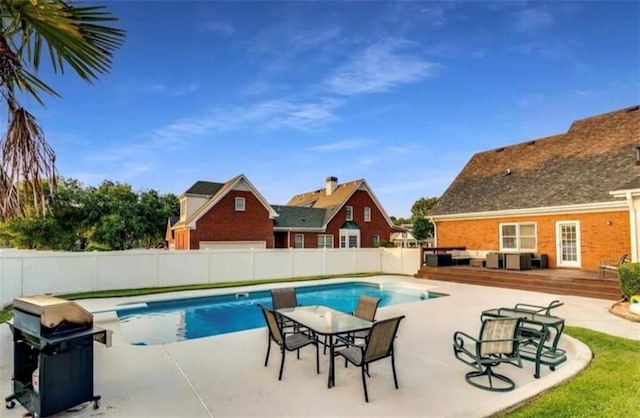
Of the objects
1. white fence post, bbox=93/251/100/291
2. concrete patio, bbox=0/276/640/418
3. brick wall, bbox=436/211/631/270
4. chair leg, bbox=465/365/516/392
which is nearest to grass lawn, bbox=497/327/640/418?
concrete patio, bbox=0/276/640/418

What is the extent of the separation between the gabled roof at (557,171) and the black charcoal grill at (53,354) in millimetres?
17258

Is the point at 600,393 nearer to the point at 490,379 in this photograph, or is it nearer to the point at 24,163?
the point at 490,379

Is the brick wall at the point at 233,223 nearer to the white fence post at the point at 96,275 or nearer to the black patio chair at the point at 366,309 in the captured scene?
the white fence post at the point at 96,275

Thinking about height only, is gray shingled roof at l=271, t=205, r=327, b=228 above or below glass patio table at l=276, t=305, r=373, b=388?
above

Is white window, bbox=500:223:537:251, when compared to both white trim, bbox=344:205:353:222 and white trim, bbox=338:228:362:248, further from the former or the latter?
white trim, bbox=344:205:353:222

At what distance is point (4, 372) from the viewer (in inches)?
210

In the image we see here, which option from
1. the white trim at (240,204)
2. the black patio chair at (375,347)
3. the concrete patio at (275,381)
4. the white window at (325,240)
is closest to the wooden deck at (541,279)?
the concrete patio at (275,381)

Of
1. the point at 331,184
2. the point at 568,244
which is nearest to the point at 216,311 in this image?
the point at 568,244

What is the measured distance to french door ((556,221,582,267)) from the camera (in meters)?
15.2

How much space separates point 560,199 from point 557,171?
2.42m

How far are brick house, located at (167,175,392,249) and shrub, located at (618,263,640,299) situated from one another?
64.4 feet

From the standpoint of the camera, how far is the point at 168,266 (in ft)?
51.2

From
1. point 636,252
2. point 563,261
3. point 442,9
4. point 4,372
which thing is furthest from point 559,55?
point 4,372

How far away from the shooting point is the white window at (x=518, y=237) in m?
17.0
